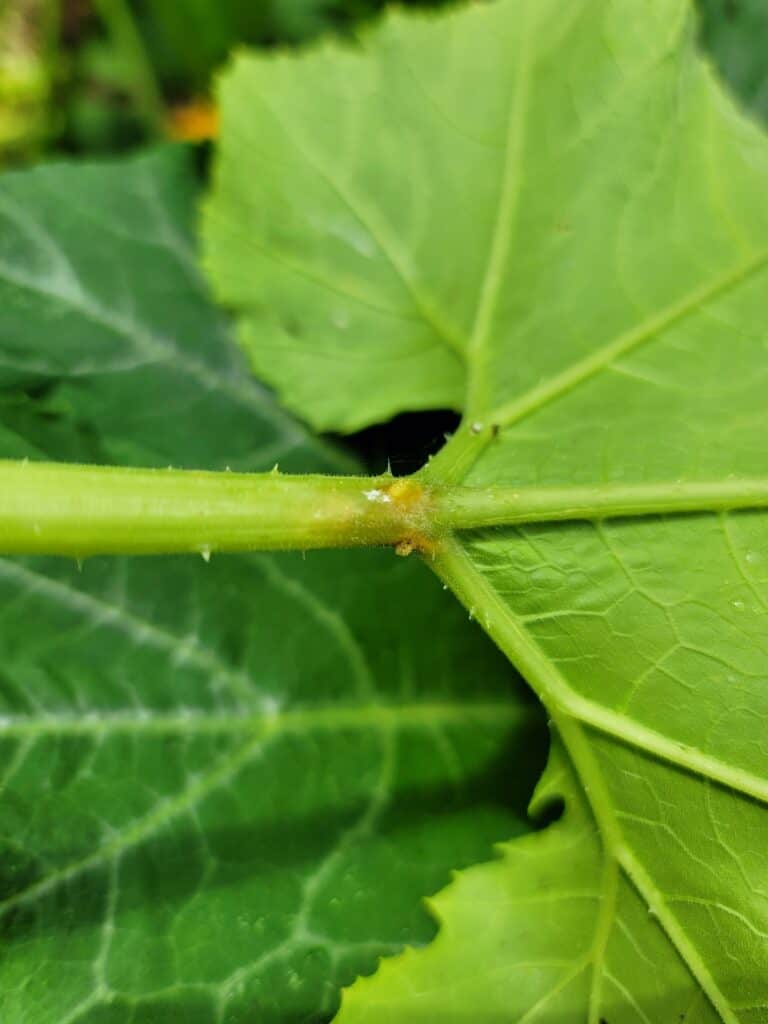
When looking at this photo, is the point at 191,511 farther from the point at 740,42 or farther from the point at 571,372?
the point at 740,42

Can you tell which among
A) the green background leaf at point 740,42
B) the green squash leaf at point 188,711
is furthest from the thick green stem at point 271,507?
the green background leaf at point 740,42

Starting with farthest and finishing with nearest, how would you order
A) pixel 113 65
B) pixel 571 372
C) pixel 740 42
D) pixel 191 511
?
pixel 113 65
pixel 740 42
pixel 571 372
pixel 191 511

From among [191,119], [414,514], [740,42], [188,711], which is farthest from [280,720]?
[191,119]

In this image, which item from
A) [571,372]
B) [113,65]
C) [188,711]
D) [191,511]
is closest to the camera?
[191,511]

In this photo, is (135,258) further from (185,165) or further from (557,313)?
(557,313)

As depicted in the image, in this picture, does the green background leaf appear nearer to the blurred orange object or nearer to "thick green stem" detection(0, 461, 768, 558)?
"thick green stem" detection(0, 461, 768, 558)

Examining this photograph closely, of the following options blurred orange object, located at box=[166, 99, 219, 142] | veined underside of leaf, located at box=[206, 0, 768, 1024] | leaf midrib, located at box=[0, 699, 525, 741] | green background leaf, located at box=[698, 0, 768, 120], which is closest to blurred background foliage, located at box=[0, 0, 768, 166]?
blurred orange object, located at box=[166, 99, 219, 142]

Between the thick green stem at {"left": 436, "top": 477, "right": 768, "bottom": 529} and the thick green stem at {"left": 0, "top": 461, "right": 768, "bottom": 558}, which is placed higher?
the thick green stem at {"left": 436, "top": 477, "right": 768, "bottom": 529}
